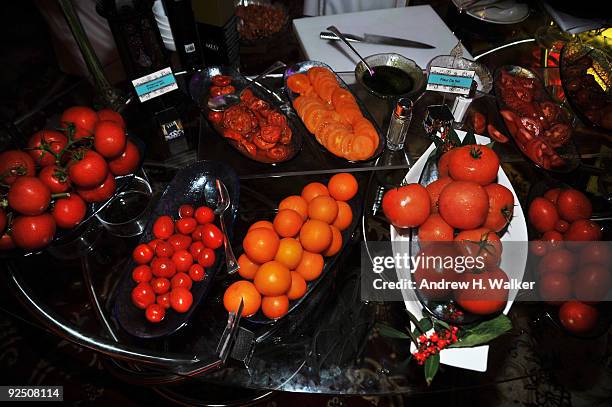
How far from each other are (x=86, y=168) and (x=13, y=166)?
14 centimetres

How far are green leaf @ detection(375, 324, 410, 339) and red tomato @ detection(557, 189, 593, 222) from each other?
1.39 ft

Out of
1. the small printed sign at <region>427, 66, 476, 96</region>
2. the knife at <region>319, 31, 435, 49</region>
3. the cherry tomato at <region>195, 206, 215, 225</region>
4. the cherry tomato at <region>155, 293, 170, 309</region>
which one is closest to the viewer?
the cherry tomato at <region>155, 293, 170, 309</region>

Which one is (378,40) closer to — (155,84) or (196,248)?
(155,84)

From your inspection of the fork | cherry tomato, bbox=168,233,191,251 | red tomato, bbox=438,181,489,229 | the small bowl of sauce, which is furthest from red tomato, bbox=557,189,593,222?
cherry tomato, bbox=168,233,191,251

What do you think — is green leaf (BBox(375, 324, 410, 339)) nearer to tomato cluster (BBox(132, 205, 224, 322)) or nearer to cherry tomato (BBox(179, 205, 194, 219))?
tomato cluster (BBox(132, 205, 224, 322))

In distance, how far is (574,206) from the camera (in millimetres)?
838

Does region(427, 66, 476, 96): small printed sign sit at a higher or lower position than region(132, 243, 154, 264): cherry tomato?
higher

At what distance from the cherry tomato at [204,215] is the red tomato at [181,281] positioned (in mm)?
129

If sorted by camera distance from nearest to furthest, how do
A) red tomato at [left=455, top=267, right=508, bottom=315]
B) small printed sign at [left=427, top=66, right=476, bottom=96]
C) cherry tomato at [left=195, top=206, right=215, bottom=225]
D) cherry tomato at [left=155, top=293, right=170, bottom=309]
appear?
red tomato at [left=455, top=267, right=508, bottom=315]
cherry tomato at [left=155, top=293, right=170, bottom=309]
cherry tomato at [left=195, top=206, right=215, bottom=225]
small printed sign at [left=427, top=66, right=476, bottom=96]

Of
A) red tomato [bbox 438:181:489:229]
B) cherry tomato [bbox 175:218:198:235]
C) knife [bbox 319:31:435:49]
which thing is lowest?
cherry tomato [bbox 175:218:198:235]

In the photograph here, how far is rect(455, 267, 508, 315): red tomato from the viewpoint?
676 millimetres

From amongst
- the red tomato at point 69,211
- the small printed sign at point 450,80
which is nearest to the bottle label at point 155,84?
the red tomato at point 69,211

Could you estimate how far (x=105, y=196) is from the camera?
0.86 metres

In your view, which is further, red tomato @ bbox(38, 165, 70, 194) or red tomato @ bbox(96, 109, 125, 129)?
red tomato @ bbox(96, 109, 125, 129)
